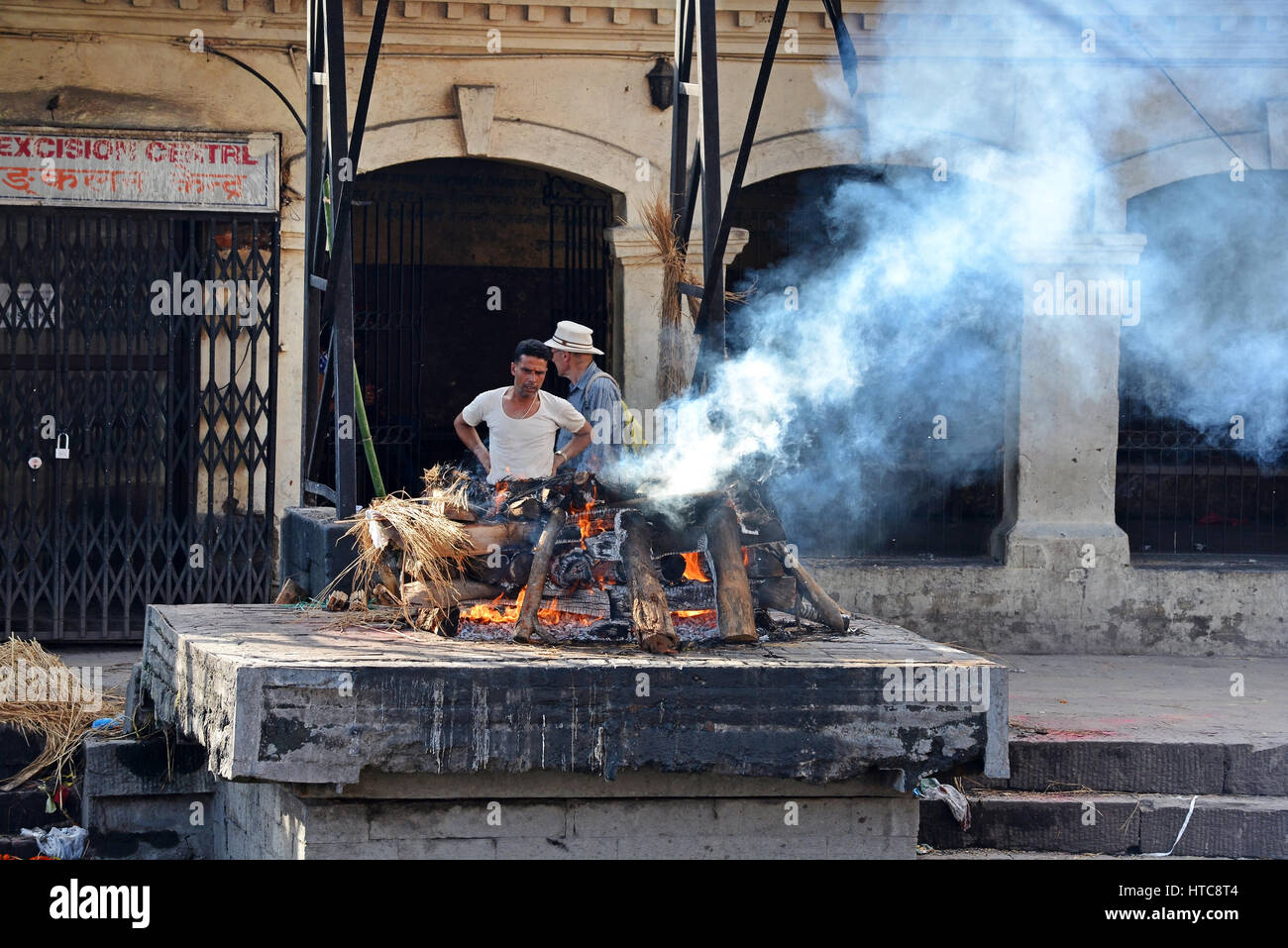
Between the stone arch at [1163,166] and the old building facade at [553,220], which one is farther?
the stone arch at [1163,166]

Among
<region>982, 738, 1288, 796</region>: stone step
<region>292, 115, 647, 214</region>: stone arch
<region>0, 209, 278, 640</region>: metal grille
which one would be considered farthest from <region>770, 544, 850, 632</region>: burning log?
<region>0, 209, 278, 640</region>: metal grille

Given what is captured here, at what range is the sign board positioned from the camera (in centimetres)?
924

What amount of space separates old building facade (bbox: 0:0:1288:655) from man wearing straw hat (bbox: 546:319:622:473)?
2.19m

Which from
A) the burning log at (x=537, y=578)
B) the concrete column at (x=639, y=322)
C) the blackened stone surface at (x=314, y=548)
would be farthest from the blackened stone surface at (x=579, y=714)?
the concrete column at (x=639, y=322)

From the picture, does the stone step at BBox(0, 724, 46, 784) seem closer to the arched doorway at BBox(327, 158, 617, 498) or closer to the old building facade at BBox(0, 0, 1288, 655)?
the old building facade at BBox(0, 0, 1288, 655)

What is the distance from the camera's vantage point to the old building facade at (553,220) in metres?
9.48

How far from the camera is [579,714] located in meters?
4.96

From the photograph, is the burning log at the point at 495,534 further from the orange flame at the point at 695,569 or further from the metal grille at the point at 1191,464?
the metal grille at the point at 1191,464

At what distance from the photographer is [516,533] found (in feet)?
18.8

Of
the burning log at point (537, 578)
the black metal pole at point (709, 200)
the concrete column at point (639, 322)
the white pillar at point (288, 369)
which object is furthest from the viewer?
the concrete column at point (639, 322)

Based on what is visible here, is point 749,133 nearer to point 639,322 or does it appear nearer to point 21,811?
point 639,322

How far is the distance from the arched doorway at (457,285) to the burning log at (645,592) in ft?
16.0

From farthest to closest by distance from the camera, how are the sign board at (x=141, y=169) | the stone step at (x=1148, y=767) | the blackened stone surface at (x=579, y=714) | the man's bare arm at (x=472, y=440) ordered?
the sign board at (x=141, y=169) → the man's bare arm at (x=472, y=440) → the stone step at (x=1148, y=767) → the blackened stone surface at (x=579, y=714)
